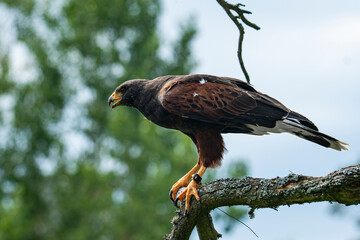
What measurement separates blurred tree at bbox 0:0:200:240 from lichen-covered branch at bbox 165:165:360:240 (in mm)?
12452

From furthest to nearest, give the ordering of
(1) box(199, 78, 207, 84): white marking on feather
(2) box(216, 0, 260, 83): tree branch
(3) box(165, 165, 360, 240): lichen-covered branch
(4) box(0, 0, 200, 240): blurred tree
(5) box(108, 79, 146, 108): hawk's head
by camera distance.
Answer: (4) box(0, 0, 200, 240): blurred tree, (5) box(108, 79, 146, 108): hawk's head, (1) box(199, 78, 207, 84): white marking on feather, (2) box(216, 0, 260, 83): tree branch, (3) box(165, 165, 360, 240): lichen-covered branch

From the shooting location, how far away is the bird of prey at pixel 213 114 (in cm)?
498

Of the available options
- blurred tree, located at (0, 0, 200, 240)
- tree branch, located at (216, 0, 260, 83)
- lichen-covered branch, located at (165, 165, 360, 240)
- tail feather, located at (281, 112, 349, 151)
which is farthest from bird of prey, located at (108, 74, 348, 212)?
blurred tree, located at (0, 0, 200, 240)

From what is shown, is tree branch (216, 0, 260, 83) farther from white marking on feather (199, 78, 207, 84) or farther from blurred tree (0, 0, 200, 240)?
blurred tree (0, 0, 200, 240)

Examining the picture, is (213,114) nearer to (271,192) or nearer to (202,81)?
(202,81)

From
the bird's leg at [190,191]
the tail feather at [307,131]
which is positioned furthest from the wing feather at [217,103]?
the bird's leg at [190,191]

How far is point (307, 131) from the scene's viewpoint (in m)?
4.78

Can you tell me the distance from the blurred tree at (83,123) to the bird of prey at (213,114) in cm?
1184

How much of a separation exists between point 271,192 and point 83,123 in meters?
17.7

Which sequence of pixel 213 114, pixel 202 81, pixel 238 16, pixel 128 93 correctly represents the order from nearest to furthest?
pixel 238 16
pixel 213 114
pixel 202 81
pixel 128 93

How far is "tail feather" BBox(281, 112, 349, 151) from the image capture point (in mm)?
4711

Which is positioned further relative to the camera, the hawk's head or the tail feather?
the hawk's head

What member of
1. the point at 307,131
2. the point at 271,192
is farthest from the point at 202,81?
the point at 271,192

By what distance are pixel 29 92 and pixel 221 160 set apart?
57.3 feet
